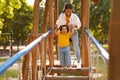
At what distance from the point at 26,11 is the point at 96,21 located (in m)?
7.30

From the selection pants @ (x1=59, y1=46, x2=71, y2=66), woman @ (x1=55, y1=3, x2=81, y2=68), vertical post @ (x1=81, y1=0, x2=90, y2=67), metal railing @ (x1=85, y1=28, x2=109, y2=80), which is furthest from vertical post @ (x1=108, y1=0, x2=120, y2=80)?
vertical post @ (x1=81, y1=0, x2=90, y2=67)

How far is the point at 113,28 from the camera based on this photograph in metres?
1.27

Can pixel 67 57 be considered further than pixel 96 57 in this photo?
Yes

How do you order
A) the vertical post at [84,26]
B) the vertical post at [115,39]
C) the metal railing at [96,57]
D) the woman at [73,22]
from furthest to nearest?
the vertical post at [84,26] → the woman at [73,22] → the metal railing at [96,57] → the vertical post at [115,39]

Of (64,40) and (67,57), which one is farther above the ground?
(64,40)

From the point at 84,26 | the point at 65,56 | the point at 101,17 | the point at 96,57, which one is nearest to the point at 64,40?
the point at 65,56

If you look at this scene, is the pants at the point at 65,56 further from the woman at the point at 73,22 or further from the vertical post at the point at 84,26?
the vertical post at the point at 84,26

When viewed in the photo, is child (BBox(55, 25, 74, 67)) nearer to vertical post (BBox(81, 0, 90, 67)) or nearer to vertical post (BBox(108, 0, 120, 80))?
vertical post (BBox(81, 0, 90, 67))

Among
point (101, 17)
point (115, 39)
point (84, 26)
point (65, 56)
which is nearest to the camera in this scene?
point (115, 39)

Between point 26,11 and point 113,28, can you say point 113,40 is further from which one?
point 26,11

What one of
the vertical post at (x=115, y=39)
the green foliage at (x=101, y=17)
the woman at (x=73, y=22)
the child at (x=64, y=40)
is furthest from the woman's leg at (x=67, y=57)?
the green foliage at (x=101, y=17)

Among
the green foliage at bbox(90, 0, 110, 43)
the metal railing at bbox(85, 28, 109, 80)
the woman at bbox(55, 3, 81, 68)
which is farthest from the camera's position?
the green foliage at bbox(90, 0, 110, 43)

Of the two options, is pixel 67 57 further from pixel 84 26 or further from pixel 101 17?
pixel 101 17

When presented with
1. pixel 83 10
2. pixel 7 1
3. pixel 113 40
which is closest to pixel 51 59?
pixel 83 10
